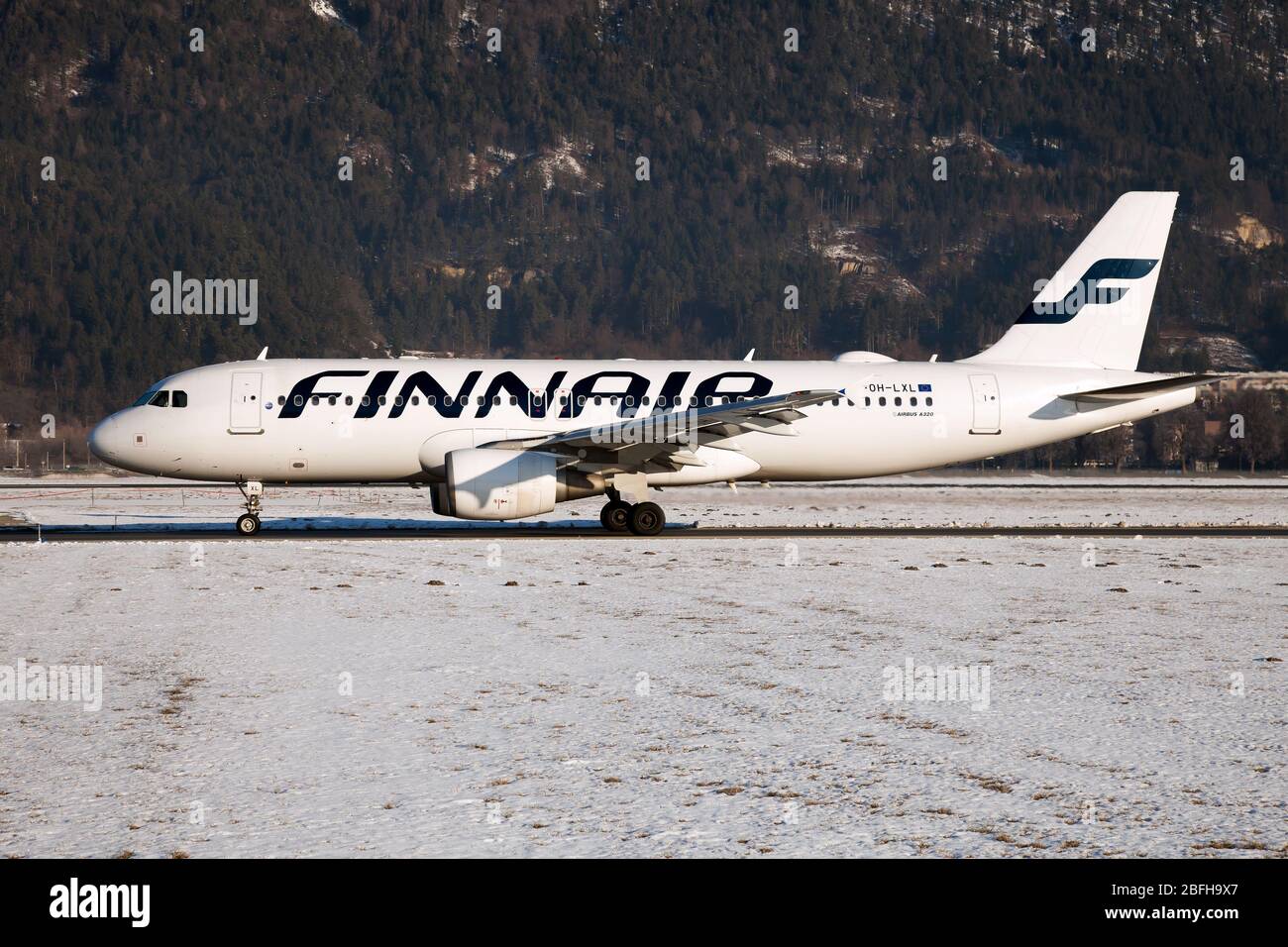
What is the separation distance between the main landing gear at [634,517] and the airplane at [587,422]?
36 millimetres

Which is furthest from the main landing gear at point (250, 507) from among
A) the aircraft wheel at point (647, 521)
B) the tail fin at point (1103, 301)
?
the tail fin at point (1103, 301)

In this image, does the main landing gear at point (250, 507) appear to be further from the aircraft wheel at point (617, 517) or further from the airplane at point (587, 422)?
the aircraft wheel at point (617, 517)

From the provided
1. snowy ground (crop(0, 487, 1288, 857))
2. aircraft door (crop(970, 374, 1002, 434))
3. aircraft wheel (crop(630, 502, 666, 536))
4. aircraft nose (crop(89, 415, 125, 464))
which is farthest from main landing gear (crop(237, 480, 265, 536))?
aircraft door (crop(970, 374, 1002, 434))

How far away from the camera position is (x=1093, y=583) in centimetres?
2061

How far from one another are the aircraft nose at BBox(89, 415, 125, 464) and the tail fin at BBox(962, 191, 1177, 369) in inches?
830

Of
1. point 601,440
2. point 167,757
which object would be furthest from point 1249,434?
point 167,757

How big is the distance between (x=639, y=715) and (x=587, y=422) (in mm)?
18841

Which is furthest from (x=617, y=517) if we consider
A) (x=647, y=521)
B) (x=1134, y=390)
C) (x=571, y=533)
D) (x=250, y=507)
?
(x=1134, y=390)

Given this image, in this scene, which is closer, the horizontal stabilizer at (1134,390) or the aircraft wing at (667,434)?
the aircraft wing at (667,434)

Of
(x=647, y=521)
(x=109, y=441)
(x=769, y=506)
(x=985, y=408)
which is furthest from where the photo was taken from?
(x=769, y=506)

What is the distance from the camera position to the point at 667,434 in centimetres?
2789

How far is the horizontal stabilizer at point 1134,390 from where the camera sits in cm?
3122

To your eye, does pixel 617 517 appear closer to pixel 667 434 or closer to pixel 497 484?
pixel 667 434

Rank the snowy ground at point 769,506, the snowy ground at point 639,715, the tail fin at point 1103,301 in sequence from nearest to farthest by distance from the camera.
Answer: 1. the snowy ground at point 639,715
2. the tail fin at point 1103,301
3. the snowy ground at point 769,506
